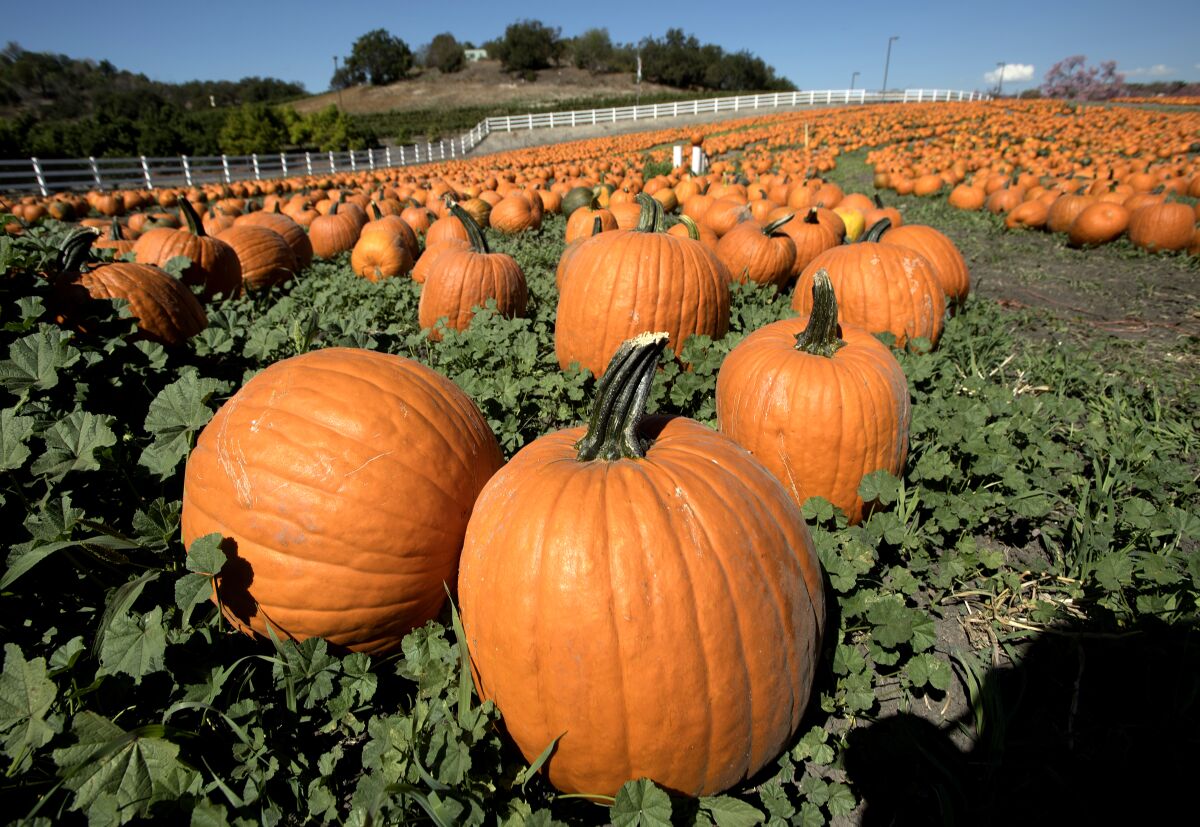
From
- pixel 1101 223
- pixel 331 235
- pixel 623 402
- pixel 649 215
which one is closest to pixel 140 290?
pixel 649 215

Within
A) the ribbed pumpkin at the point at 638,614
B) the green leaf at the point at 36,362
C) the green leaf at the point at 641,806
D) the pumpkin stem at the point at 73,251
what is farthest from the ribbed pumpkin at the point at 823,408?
the pumpkin stem at the point at 73,251

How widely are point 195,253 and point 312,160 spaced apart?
1258 inches

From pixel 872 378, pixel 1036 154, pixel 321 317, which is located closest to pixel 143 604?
pixel 872 378

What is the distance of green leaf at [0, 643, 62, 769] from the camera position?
1.29 meters

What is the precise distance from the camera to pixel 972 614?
7.25 feet

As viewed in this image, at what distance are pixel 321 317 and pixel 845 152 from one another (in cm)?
2227

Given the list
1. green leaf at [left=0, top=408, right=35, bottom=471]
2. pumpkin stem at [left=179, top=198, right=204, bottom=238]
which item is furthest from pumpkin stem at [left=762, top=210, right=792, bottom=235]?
pumpkin stem at [left=179, top=198, right=204, bottom=238]

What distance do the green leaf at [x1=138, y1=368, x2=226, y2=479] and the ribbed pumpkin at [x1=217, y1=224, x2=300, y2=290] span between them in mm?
4540

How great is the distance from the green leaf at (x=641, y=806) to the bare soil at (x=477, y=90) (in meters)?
67.0

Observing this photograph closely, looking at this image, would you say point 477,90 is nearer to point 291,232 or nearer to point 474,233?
point 291,232

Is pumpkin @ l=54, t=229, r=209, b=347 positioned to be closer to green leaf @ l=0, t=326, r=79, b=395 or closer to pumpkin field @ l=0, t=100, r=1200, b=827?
pumpkin field @ l=0, t=100, r=1200, b=827

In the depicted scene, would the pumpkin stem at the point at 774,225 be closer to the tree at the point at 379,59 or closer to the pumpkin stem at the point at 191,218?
the pumpkin stem at the point at 191,218

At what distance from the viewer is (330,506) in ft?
5.62

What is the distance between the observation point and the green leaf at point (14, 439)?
70.8 inches
